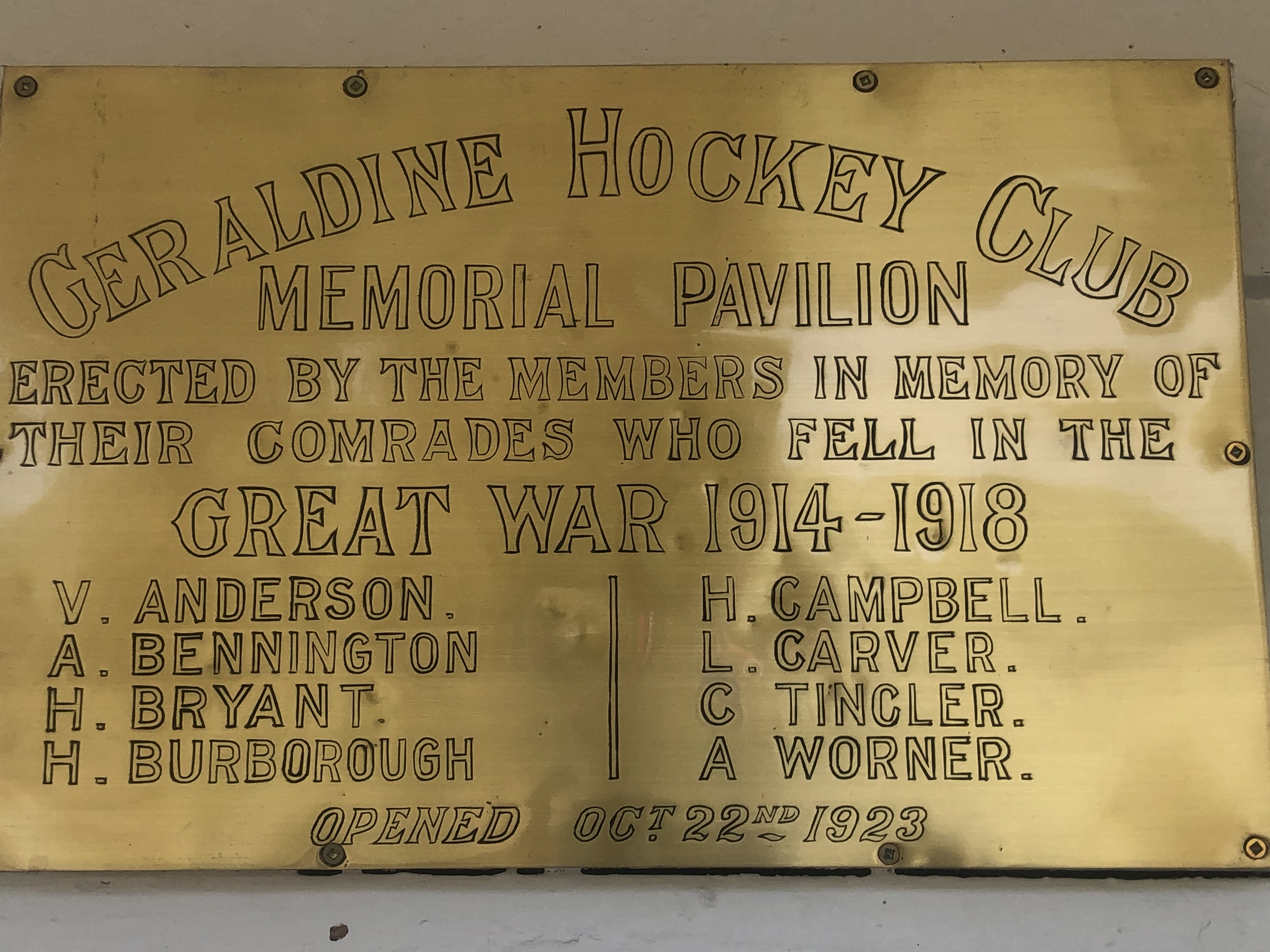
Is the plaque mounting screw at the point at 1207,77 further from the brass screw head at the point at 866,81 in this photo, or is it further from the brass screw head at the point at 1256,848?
the brass screw head at the point at 1256,848

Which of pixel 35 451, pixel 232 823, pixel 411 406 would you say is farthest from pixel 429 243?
pixel 232 823

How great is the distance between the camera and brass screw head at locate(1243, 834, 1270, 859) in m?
0.87

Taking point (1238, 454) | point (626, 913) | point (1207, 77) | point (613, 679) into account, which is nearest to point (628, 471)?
point (613, 679)

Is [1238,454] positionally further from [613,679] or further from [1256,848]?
[613,679]

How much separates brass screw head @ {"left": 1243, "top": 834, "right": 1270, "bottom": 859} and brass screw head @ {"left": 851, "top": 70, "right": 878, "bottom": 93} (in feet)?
2.54

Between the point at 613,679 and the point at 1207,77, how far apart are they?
2.68ft

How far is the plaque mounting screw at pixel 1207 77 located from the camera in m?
0.96

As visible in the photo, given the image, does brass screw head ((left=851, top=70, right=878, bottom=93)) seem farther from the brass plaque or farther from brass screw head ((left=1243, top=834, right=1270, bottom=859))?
brass screw head ((left=1243, top=834, right=1270, bottom=859))

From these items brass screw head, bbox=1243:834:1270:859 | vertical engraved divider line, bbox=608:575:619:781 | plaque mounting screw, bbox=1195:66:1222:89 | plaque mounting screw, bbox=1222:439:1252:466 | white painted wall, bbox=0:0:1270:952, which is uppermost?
plaque mounting screw, bbox=1195:66:1222:89

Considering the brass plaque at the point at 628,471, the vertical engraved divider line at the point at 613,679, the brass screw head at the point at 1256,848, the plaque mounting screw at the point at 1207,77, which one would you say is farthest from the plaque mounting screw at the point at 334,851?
the plaque mounting screw at the point at 1207,77

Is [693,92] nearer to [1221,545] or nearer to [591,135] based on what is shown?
[591,135]

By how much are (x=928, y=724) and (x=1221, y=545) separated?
1.03ft

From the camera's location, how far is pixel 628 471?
92cm

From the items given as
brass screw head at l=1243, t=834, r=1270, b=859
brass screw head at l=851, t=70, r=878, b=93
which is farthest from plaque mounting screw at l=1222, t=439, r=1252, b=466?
brass screw head at l=851, t=70, r=878, b=93
